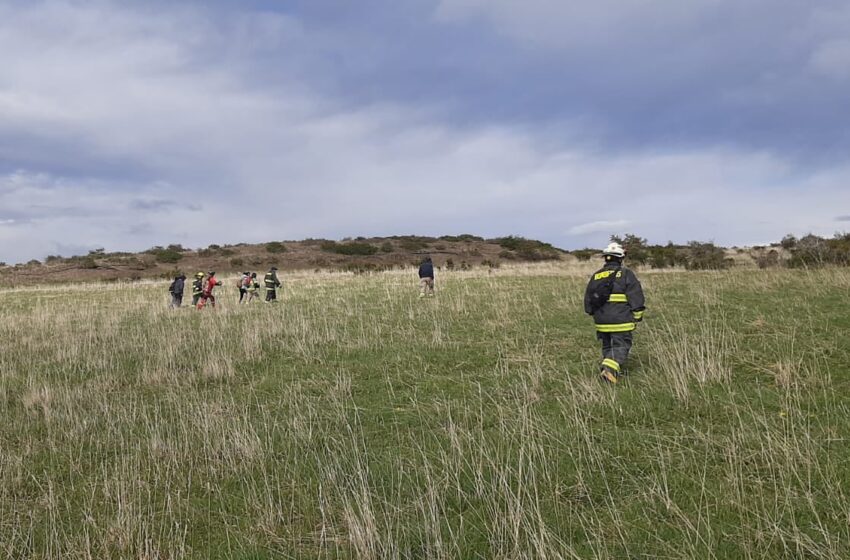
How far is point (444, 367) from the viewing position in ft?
28.0

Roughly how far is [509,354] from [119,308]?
1700cm

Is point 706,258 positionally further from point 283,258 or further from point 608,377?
point 283,258

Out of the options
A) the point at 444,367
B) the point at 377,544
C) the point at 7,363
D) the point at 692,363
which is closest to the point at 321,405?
the point at 444,367

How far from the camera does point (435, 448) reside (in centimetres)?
506

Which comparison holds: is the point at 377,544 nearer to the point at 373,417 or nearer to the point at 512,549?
the point at 512,549

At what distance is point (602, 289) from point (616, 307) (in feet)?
1.03

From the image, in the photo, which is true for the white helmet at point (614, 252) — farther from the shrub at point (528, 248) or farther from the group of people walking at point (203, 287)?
the shrub at point (528, 248)

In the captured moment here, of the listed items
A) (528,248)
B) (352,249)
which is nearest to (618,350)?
(352,249)

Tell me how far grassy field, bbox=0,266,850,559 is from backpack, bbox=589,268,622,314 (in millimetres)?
1052

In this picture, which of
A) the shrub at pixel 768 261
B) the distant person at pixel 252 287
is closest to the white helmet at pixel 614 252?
the distant person at pixel 252 287

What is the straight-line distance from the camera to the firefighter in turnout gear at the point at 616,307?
7.07m

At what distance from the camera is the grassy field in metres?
3.45

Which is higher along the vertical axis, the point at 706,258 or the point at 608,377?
the point at 706,258

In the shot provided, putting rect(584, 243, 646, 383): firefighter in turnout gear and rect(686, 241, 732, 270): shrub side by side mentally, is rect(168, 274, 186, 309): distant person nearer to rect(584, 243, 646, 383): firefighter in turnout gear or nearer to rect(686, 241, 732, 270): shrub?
rect(584, 243, 646, 383): firefighter in turnout gear
